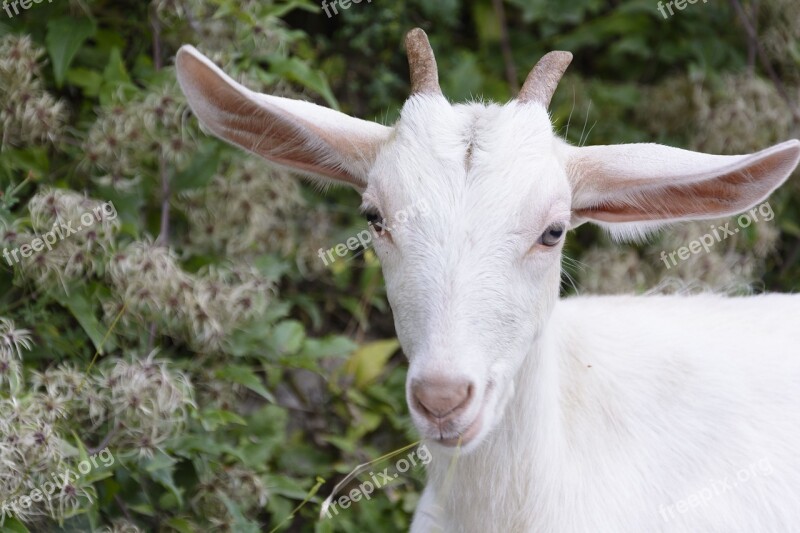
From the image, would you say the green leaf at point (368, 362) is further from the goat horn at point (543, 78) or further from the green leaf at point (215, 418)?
the goat horn at point (543, 78)

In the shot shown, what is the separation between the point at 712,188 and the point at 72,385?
2294 millimetres

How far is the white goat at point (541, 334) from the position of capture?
2869 mm

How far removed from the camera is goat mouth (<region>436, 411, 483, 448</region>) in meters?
2.77

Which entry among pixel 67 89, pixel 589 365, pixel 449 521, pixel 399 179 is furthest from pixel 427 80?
pixel 67 89

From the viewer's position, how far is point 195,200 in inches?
190

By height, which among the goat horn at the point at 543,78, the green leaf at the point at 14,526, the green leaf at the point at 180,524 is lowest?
the green leaf at the point at 180,524

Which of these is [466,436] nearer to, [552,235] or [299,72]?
[552,235]

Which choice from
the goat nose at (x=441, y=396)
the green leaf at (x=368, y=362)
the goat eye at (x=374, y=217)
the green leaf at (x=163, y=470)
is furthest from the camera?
the green leaf at (x=368, y=362)

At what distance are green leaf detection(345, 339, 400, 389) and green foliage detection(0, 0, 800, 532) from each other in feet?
0.03

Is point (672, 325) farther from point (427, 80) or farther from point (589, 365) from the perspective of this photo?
point (427, 80)

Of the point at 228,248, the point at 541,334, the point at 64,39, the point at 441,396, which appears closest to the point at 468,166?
the point at 541,334

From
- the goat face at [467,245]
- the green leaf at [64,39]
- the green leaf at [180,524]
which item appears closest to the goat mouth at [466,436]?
the goat face at [467,245]

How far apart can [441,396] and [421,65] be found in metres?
1.09

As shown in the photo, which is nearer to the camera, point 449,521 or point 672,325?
point 449,521
